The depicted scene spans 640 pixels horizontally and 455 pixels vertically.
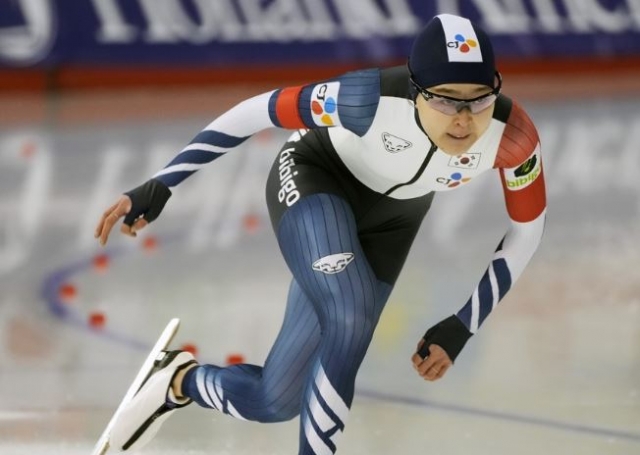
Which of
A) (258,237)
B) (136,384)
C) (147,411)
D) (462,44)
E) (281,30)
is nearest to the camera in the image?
(462,44)

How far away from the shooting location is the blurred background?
439 cm

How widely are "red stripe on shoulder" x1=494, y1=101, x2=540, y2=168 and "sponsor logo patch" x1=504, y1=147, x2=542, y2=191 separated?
0.07 feet

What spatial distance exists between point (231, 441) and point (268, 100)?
1137mm

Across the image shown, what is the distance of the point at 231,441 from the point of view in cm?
414

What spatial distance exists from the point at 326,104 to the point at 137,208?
1.89ft

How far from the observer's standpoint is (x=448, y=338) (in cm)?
354

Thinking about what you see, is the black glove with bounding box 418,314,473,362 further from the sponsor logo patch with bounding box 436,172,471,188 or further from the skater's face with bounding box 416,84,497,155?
the skater's face with bounding box 416,84,497,155

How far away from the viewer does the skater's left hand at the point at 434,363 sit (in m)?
3.50

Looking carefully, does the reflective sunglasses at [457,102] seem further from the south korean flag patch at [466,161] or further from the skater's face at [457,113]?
the south korean flag patch at [466,161]

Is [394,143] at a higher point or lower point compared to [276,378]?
higher

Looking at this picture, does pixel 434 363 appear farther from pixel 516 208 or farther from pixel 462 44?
pixel 462 44

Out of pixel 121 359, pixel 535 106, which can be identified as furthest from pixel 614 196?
pixel 121 359

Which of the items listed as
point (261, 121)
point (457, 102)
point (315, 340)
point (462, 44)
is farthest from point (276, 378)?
point (462, 44)

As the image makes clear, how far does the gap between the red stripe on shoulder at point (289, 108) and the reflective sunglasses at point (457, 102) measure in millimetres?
441
